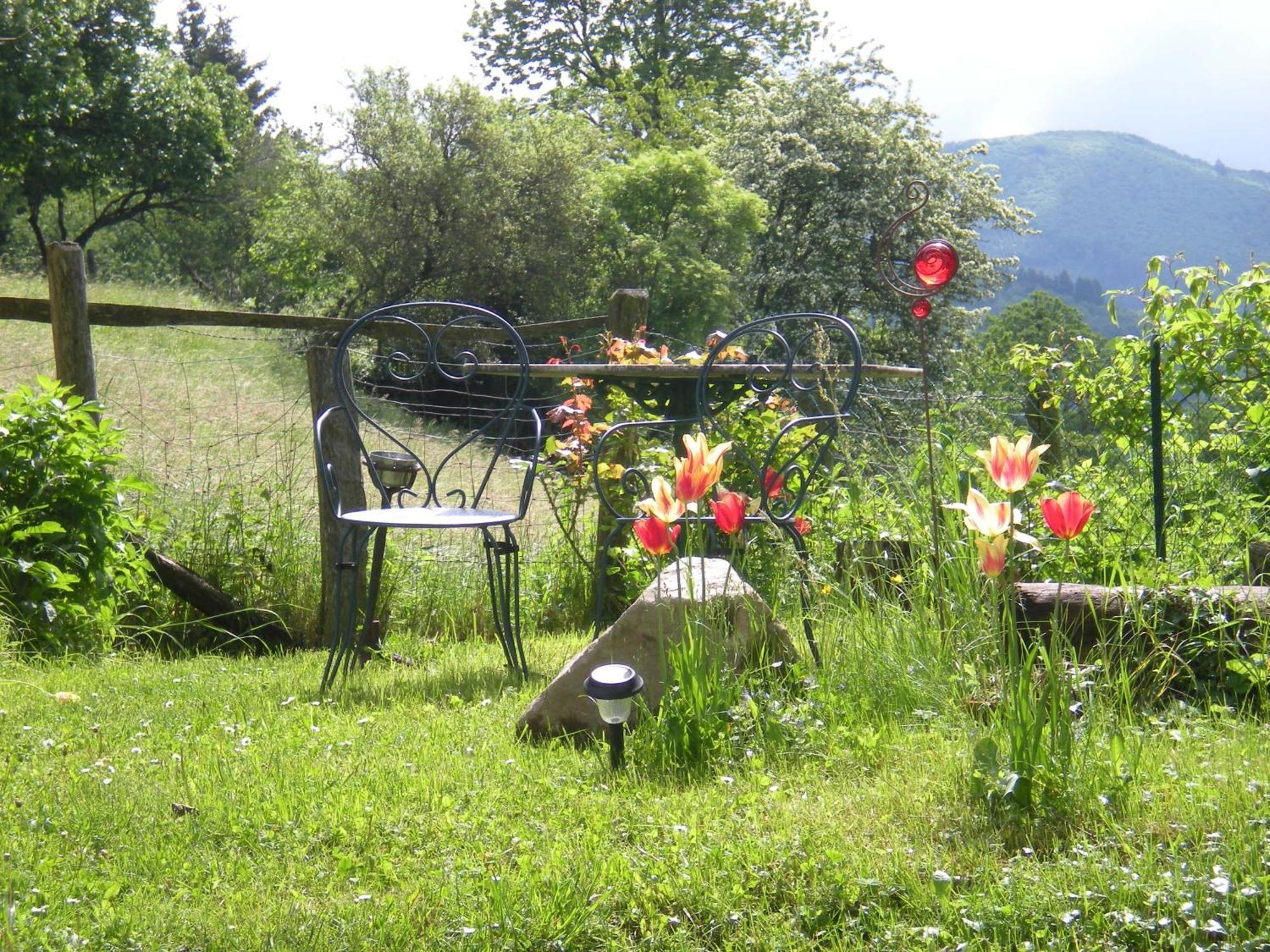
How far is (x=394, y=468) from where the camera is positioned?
4473 mm

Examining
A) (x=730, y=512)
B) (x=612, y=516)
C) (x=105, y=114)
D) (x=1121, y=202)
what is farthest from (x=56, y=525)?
(x=1121, y=202)

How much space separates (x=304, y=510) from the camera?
18.7 feet

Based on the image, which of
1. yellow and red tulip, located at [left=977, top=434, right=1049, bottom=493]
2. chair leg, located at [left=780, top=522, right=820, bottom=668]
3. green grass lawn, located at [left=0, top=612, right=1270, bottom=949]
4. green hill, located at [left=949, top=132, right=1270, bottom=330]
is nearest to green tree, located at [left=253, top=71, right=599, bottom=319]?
chair leg, located at [left=780, top=522, right=820, bottom=668]

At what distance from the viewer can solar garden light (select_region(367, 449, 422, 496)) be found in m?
4.46

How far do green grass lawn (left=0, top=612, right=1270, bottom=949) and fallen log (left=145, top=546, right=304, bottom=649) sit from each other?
1548 mm

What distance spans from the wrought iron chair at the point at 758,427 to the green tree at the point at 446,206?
14.4 m

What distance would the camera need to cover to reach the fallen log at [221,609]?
4711 millimetres

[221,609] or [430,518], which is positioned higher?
[430,518]

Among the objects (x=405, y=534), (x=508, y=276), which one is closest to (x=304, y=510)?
(x=405, y=534)

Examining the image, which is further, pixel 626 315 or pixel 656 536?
pixel 626 315

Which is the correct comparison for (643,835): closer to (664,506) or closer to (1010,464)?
(664,506)

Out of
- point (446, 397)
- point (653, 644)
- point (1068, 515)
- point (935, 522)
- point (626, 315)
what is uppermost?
point (626, 315)

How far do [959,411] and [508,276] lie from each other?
610 inches

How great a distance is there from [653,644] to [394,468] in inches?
70.0
